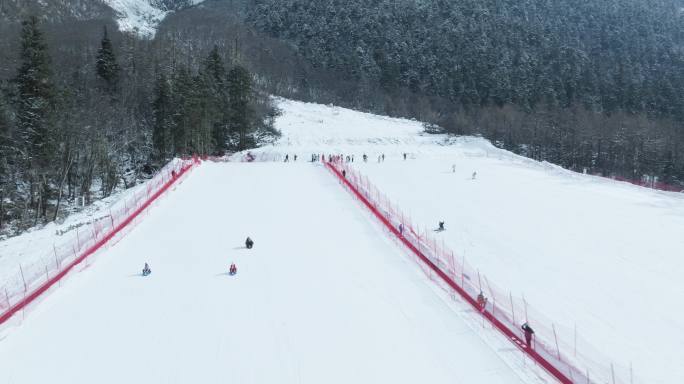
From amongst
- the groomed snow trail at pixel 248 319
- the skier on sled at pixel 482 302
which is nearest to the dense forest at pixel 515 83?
the groomed snow trail at pixel 248 319

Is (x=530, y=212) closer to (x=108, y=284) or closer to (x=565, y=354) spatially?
(x=565, y=354)

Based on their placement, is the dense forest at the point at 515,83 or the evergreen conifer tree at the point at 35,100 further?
the dense forest at the point at 515,83

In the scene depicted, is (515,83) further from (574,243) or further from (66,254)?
(66,254)

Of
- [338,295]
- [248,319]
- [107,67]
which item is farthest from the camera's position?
[107,67]

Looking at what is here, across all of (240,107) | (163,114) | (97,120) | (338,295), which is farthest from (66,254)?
(240,107)


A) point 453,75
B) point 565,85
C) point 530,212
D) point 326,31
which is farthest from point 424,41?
point 530,212

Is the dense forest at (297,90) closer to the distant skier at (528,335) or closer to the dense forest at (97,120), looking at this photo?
the dense forest at (97,120)
